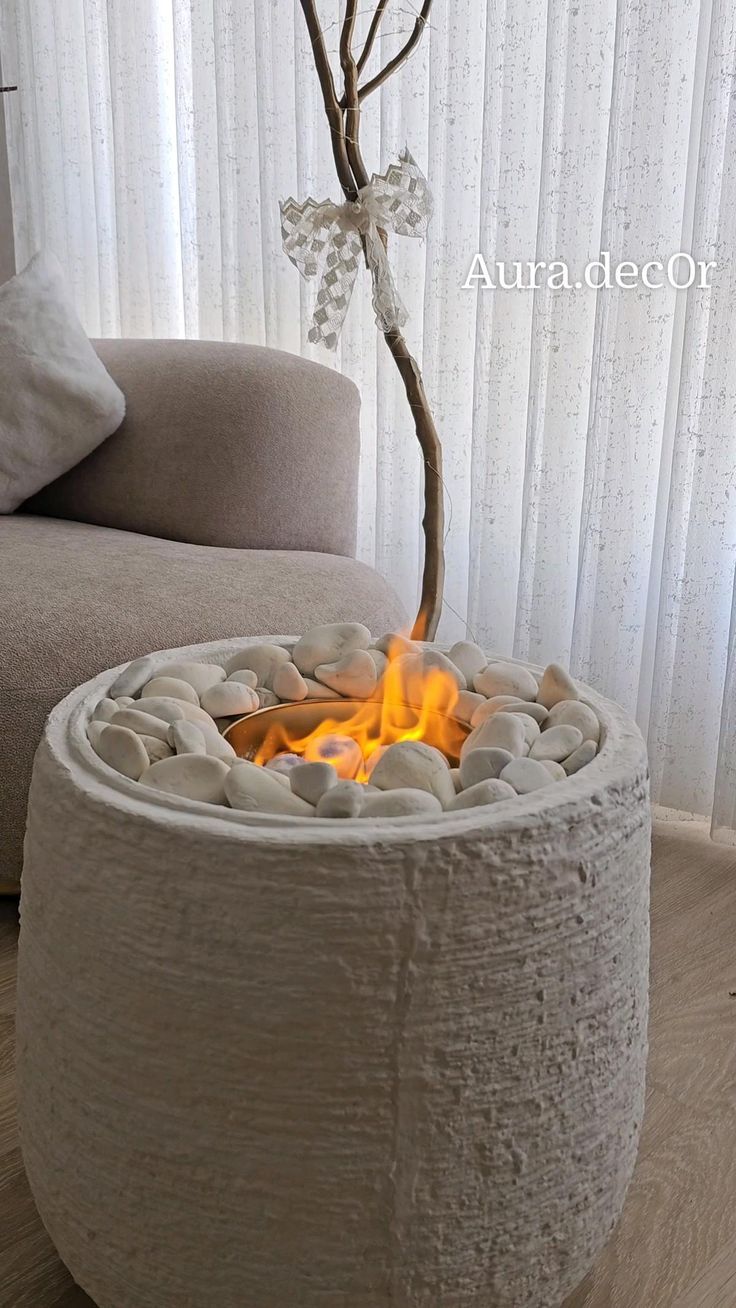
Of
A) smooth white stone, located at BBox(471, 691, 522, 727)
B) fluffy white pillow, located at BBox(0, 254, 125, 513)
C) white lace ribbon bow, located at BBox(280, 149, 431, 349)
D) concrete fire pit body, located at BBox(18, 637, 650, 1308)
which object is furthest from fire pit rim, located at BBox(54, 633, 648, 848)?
fluffy white pillow, located at BBox(0, 254, 125, 513)

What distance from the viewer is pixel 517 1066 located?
0.69m

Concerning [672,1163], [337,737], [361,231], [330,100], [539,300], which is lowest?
[672,1163]

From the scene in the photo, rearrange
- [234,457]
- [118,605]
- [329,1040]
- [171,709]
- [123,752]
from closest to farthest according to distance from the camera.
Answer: [329,1040], [123,752], [171,709], [118,605], [234,457]

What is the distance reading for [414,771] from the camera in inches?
31.0

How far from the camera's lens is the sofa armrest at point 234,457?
5.99ft

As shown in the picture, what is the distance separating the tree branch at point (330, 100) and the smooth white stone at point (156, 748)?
51 centimetres

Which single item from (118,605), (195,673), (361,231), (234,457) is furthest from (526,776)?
(234,457)

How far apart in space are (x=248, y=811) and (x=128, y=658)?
2.34 feet

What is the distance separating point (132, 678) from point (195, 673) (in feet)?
0.20

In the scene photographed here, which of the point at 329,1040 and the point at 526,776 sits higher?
the point at 526,776

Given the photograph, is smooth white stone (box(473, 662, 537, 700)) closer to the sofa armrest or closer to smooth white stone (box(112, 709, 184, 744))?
smooth white stone (box(112, 709, 184, 744))

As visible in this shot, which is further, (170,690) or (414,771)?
(170,690)

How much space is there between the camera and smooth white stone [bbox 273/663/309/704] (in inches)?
38.8

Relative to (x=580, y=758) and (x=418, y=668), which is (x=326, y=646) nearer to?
(x=418, y=668)
